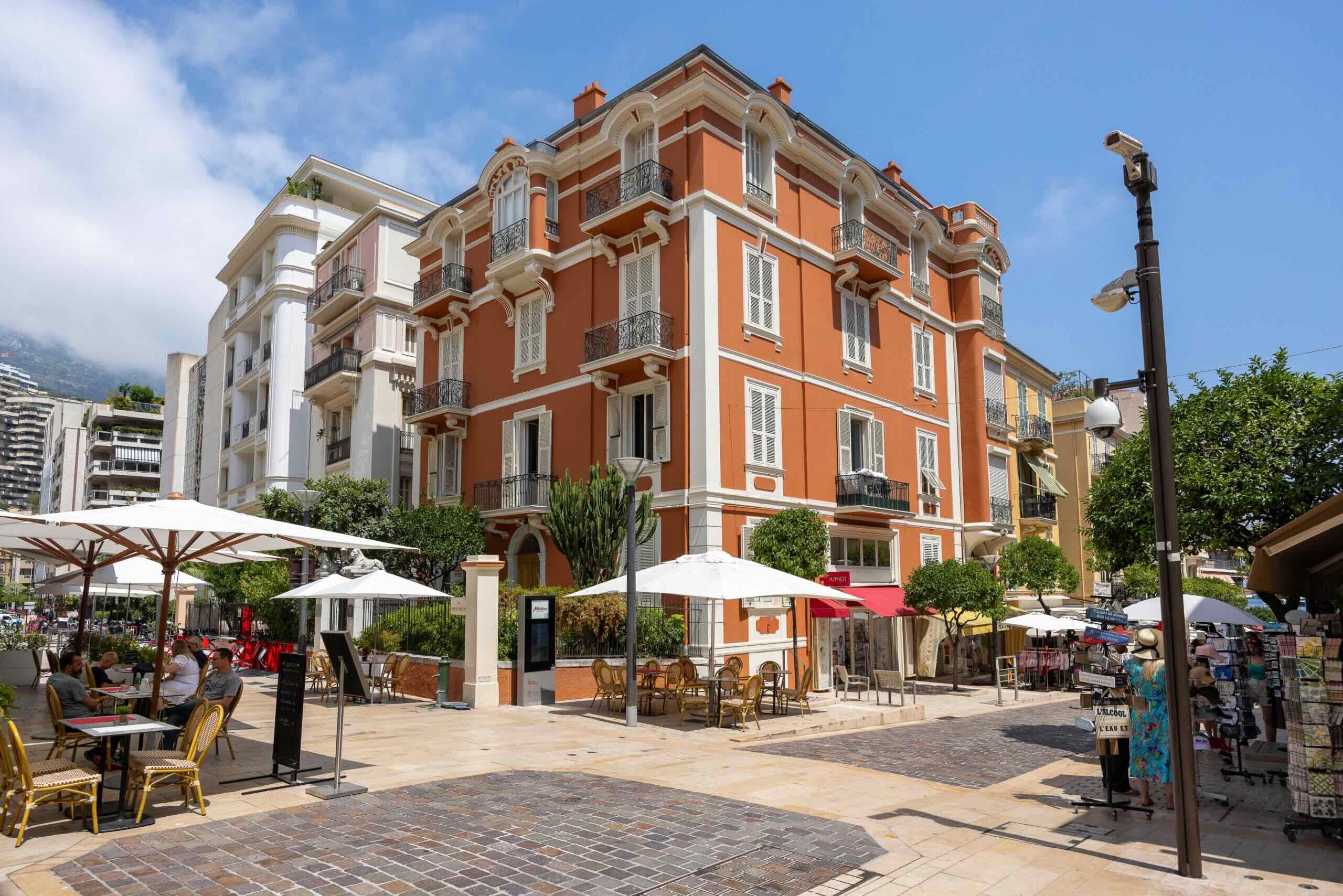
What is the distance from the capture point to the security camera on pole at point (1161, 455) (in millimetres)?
6395

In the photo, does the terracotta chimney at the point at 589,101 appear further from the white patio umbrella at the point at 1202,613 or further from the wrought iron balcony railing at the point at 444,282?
the white patio umbrella at the point at 1202,613

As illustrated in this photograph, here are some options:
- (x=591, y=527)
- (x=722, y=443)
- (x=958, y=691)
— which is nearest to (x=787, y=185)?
(x=722, y=443)

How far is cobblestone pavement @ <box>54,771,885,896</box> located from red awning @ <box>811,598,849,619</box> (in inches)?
417

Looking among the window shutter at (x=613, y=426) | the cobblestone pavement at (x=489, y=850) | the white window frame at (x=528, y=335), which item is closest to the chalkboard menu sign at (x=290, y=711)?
the cobblestone pavement at (x=489, y=850)

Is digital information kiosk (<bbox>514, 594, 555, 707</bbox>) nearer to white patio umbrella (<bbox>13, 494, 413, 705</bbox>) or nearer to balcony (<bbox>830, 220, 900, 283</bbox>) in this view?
white patio umbrella (<bbox>13, 494, 413, 705</bbox>)

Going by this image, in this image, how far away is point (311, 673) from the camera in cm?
2005

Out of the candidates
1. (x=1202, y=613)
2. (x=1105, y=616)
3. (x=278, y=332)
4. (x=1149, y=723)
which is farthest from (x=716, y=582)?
(x=278, y=332)

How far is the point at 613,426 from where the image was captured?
22.3m

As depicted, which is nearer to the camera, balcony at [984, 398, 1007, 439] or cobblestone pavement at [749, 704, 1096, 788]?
cobblestone pavement at [749, 704, 1096, 788]

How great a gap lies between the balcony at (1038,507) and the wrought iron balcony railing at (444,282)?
20.7m

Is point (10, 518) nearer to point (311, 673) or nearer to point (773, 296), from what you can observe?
point (311, 673)

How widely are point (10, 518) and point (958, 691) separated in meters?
20.7

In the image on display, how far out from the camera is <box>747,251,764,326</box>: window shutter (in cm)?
2169

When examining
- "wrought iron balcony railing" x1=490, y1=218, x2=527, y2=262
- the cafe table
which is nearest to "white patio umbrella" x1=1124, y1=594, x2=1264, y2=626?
the cafe table
